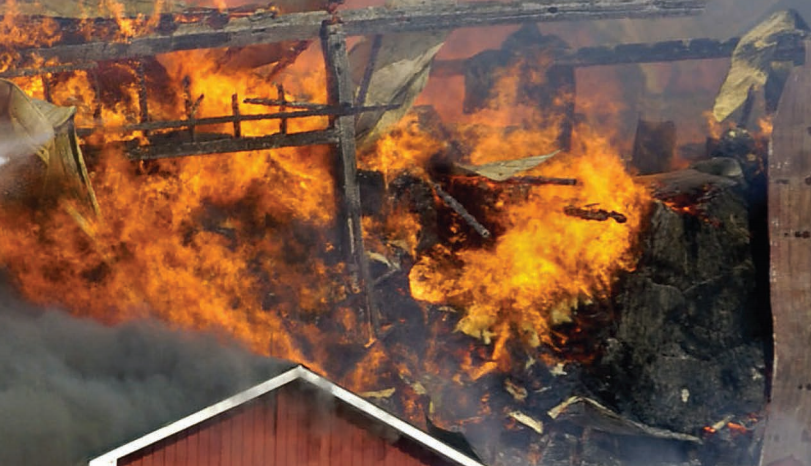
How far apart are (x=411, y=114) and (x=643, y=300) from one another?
3.19 metres

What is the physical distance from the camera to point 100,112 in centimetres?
747

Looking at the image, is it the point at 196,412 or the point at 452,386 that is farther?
the point at 452,386

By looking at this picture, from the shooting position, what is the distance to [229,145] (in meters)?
7.57

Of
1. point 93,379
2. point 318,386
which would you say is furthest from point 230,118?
point 318,386

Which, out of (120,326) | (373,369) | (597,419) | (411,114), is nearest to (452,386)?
(373,369)

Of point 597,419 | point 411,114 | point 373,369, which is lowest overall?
point 597,419

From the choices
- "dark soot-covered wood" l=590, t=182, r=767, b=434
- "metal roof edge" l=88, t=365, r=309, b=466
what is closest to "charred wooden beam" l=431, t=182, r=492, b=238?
"dark soot-covered wood" l=590, t=182, r=767, b=434

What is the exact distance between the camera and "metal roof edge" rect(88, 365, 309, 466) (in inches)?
199

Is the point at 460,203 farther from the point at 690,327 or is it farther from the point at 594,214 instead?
the point at 690,327

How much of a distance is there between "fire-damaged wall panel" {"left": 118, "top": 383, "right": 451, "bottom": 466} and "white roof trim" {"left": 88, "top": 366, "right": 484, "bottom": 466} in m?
0.10

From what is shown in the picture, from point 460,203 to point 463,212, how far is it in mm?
109

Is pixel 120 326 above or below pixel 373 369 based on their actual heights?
above

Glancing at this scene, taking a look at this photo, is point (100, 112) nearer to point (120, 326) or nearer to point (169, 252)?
point (169, 252)

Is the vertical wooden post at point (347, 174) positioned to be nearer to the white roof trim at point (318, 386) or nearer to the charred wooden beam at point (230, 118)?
the charred wooden beam at point (230, 118)
